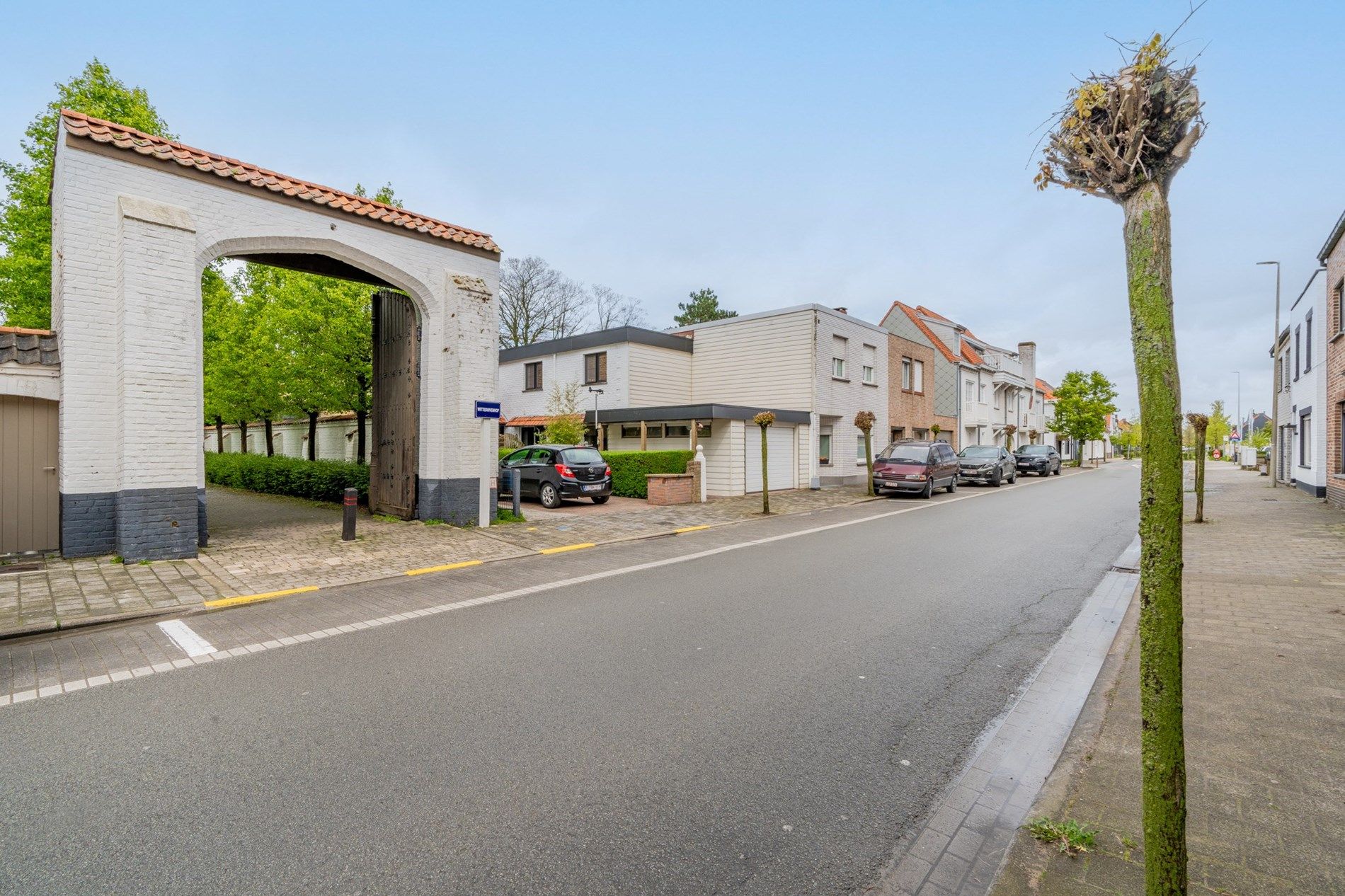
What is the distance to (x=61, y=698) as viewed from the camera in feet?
14.2

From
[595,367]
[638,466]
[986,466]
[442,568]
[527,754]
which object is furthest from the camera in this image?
[986,466]

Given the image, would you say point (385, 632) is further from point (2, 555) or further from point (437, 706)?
point (2, 555)

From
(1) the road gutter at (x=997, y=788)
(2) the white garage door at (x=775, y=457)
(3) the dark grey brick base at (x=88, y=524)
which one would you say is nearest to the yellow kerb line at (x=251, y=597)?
(3) the dark grey brick base at (x=88, y=524)

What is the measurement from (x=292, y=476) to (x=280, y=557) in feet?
32.7

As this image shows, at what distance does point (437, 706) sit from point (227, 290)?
2674 cm

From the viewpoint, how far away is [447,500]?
1220 centimetres

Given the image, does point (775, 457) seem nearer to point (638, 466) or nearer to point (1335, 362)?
point (638, 466)

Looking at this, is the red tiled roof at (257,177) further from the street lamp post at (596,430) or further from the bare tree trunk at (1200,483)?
the bare tree trunk at (1200,483)

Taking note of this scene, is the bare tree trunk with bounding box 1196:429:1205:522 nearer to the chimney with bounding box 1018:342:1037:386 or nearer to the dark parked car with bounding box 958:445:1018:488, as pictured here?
the dark parked car with bounding box 958:445:1018:488

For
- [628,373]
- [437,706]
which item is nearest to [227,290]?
[628,373]

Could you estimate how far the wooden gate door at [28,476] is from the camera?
8.53 m

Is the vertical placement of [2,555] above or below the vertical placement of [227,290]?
below

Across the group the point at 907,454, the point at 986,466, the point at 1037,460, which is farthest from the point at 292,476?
the point at 1037,460

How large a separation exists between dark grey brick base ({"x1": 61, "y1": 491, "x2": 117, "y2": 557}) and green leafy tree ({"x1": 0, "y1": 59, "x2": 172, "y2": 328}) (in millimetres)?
11410
